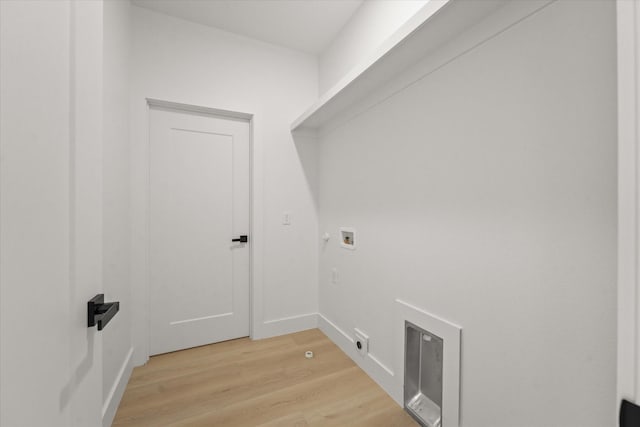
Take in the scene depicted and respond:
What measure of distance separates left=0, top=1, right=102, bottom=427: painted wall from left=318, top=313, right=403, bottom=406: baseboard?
158cm

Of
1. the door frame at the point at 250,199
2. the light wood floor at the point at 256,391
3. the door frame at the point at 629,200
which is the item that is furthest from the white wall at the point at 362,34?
the light wood floor at the point at 256,391

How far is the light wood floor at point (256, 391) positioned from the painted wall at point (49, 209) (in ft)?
3.74

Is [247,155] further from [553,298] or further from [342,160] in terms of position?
[553,298]

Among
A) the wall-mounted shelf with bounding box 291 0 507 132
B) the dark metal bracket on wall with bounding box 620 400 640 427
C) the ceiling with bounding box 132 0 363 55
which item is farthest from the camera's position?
the ceiling with bounding box 132 0 363 55

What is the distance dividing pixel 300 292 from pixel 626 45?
8.58ft

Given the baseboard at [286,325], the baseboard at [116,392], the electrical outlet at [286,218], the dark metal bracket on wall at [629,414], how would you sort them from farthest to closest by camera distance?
the electrical outlet at [286,218] < the baseboard at [286,325] < the baseboard at [116,392] < the dark metal bracket on wall at [629,414]

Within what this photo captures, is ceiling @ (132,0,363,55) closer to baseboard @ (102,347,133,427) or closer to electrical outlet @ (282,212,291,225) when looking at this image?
electrical outlet @ (282,212,291,225)

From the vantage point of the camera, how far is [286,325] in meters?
2.63

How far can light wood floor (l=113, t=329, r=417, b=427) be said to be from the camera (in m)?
1.54

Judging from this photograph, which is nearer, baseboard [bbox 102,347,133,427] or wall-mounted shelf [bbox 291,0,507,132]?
wall-mounted shelf [bbox 291,0,507,132]

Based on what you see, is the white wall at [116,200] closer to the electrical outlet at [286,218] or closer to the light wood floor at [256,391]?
the light wood floor at [256,391]

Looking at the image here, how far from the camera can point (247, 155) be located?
2580mm

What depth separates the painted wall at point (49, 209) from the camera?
16.0 inches

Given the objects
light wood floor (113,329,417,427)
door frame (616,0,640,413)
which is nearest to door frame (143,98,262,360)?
light wood floor (113,329,417,427)
